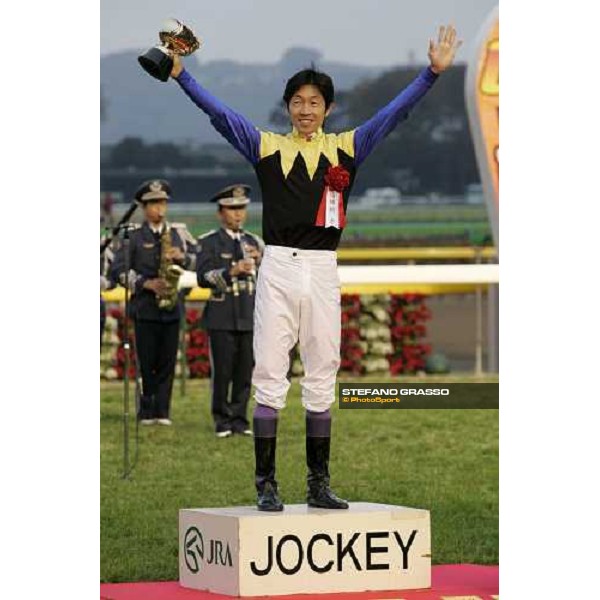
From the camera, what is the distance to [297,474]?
11.8 m

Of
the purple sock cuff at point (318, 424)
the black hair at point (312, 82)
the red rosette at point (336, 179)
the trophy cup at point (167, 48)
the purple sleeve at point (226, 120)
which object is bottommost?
the purple sock cuff at point (318, 424)

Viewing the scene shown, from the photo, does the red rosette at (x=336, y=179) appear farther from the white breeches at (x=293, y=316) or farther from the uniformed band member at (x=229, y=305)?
the uniformed band member at (x=229, y=305)

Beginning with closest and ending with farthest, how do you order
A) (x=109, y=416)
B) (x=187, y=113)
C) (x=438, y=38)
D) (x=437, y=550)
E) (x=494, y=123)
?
(x=438, y=38) → (x=437, y=550) → (x=494, y=123) → (x=109, y=416) → (x=187, y=113)

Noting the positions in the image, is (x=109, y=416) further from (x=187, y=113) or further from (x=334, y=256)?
(x=334, y=256)

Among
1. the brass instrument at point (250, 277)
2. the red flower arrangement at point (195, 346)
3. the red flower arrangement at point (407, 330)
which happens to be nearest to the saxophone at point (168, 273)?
the brass instrument at point (250, 277)

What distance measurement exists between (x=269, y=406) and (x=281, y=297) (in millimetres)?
415

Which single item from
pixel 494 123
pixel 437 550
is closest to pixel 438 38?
pixel 437 550

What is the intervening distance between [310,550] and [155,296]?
639cm

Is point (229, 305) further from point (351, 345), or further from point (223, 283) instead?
point (351, 345)

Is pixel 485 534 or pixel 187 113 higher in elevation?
pixel 187 113

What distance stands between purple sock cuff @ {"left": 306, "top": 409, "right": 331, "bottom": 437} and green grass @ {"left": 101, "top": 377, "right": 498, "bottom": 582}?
1135 mm

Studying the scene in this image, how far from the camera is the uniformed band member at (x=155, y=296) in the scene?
45.4 ft

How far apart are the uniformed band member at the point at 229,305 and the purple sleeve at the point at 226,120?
16.9 ft
